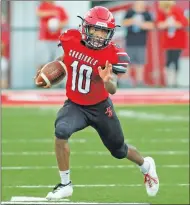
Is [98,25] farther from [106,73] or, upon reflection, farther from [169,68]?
[169,68]

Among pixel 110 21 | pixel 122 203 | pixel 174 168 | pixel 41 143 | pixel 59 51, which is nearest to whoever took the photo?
pixel 110 21

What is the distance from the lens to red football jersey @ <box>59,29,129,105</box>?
6.38 metres

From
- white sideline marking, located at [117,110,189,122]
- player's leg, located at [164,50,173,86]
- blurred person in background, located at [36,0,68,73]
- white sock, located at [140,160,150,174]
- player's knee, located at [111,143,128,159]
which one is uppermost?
blurred person in background, located at [36,0,68,73]

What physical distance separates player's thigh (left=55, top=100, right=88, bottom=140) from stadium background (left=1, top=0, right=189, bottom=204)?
1231 millimetres

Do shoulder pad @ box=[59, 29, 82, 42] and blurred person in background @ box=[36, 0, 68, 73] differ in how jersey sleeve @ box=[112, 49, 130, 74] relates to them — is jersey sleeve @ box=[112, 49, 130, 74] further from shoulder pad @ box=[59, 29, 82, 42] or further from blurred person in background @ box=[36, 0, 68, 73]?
blurred person in background @ box=[36, 0, 68, 73]

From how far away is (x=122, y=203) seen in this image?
7371 mm

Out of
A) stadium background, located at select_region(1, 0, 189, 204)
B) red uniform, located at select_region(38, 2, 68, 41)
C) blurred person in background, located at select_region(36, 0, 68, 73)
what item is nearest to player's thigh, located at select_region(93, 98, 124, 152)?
stadium background, located at select_region(1, 0, 189, 204)

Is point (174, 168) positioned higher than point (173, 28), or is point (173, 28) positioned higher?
point (173, 28)

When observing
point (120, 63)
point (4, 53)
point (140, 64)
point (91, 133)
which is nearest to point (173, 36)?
point (140, 64)

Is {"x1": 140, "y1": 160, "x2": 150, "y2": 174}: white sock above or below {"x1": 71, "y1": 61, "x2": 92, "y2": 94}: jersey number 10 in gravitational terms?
below

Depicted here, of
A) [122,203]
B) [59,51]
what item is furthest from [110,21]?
[59,51]

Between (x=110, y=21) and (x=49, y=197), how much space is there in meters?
1.39

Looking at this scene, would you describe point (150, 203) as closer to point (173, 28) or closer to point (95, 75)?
point (95, 75)

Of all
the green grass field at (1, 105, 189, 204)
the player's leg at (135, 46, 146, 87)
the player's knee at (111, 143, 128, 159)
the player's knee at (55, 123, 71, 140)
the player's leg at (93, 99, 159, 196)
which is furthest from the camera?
the player's leg at (135, 46, 146, 87)
